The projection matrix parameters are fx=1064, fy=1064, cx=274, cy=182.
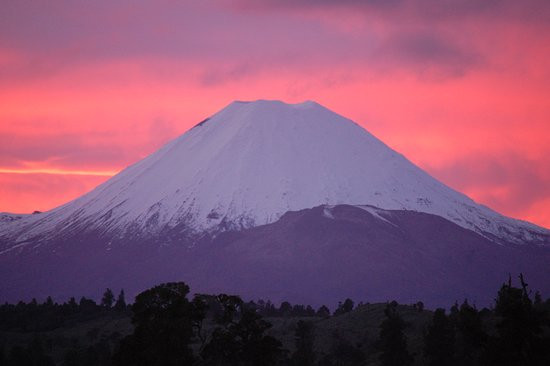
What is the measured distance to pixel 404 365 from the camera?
109m

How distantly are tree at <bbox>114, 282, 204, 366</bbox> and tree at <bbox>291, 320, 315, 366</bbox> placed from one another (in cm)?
1964

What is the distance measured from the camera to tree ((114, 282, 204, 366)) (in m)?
87.2

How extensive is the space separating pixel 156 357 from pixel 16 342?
245 feet

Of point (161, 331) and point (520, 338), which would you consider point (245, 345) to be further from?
point (520, 338)

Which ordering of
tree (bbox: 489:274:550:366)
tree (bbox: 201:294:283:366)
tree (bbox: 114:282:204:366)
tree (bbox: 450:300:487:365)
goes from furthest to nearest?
tree (bbox: 201:294:283:366) → tree (bbox: 114:282:204:366) → tree (bbox: 450:300:487:365) → tree (bbox: 489:274:550:366)

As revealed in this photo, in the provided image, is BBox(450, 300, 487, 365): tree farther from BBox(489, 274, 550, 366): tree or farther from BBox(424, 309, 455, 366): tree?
BBox(489, 274, 550, 366): tree

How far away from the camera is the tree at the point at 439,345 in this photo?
10962 cm

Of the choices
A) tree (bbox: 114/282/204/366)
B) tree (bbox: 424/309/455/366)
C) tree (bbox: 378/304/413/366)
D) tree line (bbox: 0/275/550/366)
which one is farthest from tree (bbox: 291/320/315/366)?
tree (bbox: 114/282/204/366)

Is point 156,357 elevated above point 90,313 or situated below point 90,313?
below

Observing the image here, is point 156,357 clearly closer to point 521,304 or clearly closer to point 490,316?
point 521,304

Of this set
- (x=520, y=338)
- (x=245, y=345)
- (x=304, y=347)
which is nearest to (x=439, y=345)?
(x=304, y=347)

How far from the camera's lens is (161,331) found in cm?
8812

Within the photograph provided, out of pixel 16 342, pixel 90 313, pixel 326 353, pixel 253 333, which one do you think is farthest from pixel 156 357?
pixel 90 313

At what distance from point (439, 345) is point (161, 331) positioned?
114ft
